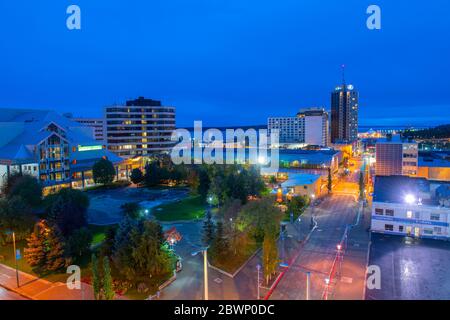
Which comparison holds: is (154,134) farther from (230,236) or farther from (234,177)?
(230,236)

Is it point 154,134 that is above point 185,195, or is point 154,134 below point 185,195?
above

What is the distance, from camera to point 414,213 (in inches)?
1139

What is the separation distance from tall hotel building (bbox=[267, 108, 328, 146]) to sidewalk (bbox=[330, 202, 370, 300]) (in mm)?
111906

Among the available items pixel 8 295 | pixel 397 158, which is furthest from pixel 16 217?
pixel 397 158

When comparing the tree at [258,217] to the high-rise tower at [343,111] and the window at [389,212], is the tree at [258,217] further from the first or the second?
the high-rise tower at [343,111]

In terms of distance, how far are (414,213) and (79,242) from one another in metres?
29.4

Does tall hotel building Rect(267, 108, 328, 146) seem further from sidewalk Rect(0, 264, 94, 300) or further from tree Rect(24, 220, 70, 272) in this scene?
sidewalk Rect(0, 264, 94, 300)

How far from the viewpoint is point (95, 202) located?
43.5m

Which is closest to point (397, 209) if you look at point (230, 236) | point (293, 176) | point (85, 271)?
point (230, 236)

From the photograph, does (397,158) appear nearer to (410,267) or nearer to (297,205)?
(297,205)

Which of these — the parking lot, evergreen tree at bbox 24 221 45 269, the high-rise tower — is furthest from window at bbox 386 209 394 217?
the high-rise tower

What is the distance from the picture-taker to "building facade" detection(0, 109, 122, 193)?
4778cm

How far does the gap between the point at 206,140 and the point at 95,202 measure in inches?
3098

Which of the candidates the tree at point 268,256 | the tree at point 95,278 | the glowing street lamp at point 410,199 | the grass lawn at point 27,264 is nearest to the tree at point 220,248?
the tree at point 268,256
